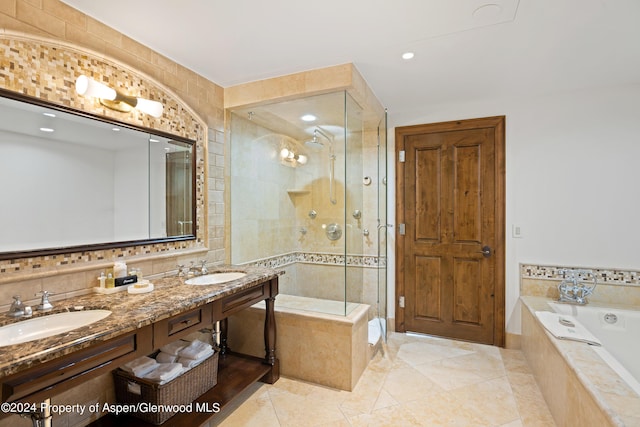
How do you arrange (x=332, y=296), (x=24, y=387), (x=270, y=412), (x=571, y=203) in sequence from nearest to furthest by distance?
1. (x=24, y=387)
2. (x=270, y=412)
3. (x=332, y=296)
4. (x=571, y=203)

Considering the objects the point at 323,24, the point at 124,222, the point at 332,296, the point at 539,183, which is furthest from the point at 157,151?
the point at 539,183

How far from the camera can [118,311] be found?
1.42 metres

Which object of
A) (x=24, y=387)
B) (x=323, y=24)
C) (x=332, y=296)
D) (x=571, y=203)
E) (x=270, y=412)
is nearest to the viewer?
(x=24, y=387)

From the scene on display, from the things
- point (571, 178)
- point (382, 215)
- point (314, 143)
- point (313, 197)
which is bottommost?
point (382, 215)

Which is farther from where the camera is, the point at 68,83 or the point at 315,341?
the point at 315,341

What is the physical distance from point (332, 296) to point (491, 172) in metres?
1.92

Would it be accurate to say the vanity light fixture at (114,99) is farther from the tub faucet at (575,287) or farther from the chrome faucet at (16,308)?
the tub faucet at (575,287)

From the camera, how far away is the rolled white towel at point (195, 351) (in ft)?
6.37

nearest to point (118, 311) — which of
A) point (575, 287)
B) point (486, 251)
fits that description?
point (486, 251)

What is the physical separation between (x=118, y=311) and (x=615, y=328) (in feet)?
10.9

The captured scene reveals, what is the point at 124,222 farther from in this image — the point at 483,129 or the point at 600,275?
the point at 600,275

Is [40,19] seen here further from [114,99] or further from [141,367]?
[141,367]

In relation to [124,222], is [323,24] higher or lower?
higher

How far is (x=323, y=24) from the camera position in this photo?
1805 millimetres
